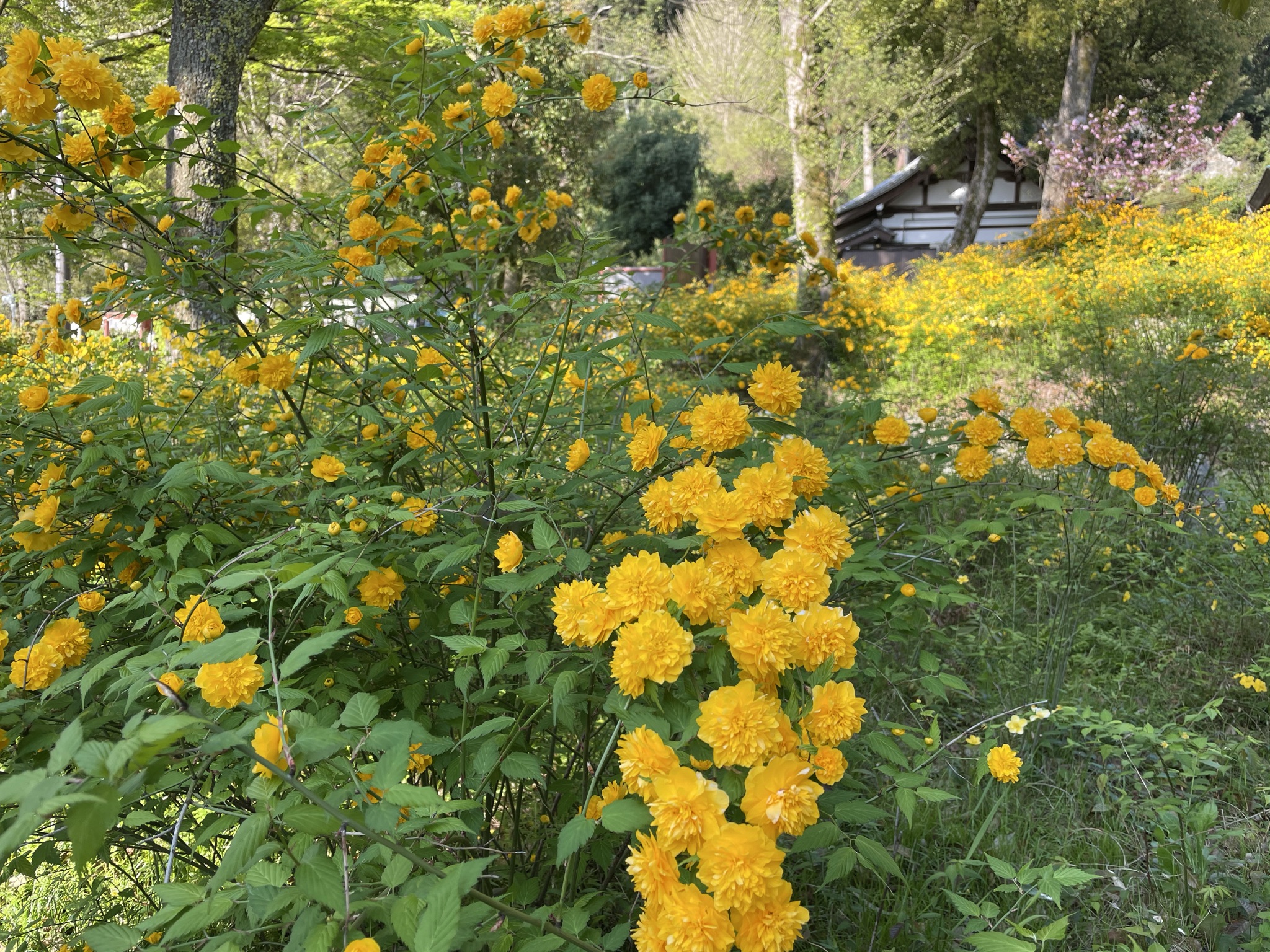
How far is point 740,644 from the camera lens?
0.81m

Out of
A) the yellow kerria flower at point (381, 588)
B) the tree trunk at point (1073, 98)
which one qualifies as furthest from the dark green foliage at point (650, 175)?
the yellow kerria flower at point (381, 588)

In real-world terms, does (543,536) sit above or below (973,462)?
above

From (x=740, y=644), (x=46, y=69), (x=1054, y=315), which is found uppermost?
(x=46, y=69)

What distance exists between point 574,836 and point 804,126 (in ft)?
28.4

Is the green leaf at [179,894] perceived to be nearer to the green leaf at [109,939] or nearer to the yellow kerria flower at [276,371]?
the green leaf at [109,939]

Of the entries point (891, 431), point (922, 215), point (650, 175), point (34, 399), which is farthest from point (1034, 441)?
point (922, 215)

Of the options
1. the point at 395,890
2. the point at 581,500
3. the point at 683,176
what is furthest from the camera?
the point at 683,176

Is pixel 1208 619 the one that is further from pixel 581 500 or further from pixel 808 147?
pixel 808 147

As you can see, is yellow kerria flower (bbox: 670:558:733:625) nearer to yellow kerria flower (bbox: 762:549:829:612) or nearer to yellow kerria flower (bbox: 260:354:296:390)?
yellow kerria flower (bbox: 762:549:829:612)

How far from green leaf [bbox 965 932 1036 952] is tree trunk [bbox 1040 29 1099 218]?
15.8m

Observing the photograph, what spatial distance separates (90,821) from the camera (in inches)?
20.8

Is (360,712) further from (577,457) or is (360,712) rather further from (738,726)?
(577,457)

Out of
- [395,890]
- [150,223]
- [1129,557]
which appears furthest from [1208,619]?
[150,223]

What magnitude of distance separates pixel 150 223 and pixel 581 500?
995 mm
